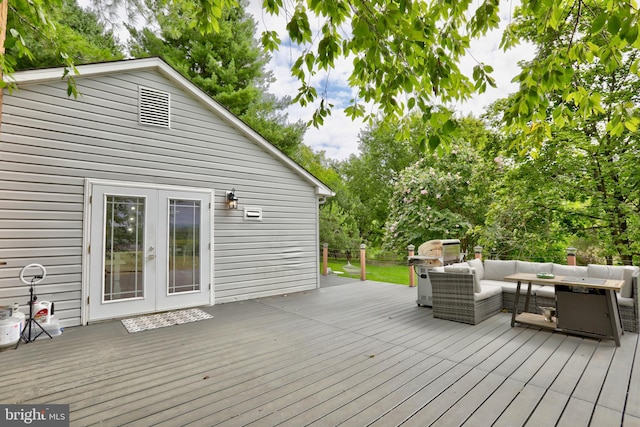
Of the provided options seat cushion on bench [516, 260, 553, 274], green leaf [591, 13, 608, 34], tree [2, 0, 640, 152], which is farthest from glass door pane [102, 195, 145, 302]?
seat cushion on bench [516, 260, 553, 274]

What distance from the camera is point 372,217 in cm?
1789

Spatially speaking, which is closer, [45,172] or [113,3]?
[45,172]

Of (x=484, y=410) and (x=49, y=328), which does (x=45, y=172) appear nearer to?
(x=49, y=328)

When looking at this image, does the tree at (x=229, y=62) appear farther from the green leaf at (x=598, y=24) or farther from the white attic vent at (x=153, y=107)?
the green leaf at (x=598, y=24)

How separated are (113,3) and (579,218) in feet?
33.3

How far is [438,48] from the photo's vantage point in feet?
5.78

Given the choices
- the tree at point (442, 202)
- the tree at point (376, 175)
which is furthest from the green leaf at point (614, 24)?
the tree at point (376, 175)

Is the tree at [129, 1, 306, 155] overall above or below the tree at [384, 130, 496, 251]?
above

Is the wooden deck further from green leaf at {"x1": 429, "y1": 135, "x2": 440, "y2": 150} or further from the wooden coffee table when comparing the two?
green leaf at {"x1": 429, "y1": 135, "x2": 440, "y2": 150}

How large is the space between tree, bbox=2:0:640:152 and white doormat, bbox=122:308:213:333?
12.6 ft

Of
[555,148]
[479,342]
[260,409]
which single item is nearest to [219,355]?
[260,409]

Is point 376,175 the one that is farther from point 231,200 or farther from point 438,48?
point 438,48

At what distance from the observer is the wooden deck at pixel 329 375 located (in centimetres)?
220

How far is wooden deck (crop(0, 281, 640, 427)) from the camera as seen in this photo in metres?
2.20
